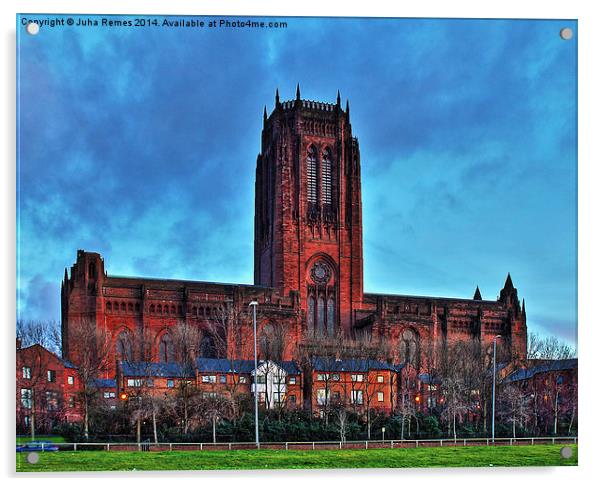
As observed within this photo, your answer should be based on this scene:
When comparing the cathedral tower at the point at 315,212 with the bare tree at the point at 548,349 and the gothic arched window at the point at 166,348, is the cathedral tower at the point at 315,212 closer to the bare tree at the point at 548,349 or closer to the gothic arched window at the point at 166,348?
the gothic arched window at the point at 166,348

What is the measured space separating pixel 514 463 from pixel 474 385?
41.9 feet

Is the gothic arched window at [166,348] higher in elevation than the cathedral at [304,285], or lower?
lower

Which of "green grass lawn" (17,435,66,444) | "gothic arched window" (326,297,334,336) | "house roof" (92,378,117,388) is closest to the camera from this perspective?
"green grass lawn" (17,435,66,444)

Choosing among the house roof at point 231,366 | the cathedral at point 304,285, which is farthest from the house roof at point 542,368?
the cathedral at point 304,285

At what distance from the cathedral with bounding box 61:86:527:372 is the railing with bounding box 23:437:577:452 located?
71.0 ft

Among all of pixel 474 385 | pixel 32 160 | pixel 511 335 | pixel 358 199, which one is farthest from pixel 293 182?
pixel 32 160

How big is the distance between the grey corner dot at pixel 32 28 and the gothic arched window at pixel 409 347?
1059 inches

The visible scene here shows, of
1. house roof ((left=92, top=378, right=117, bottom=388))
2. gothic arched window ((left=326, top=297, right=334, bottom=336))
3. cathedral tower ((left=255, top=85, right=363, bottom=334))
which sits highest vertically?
cathedral tower ((left=255, top=85, right=363, bottom=334))

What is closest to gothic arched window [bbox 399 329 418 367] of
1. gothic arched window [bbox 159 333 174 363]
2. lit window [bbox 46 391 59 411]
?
gothic arched window [bbox 159 333 174 363]

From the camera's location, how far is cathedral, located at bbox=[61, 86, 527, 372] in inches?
2083

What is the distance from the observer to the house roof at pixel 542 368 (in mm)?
30516

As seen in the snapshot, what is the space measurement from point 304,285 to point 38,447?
3847 cm

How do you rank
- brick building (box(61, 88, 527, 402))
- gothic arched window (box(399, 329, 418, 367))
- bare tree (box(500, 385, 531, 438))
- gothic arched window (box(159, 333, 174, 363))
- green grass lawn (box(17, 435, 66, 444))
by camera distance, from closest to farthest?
green grass lawn (box(17, 435, 66, 444)) < bare tree (box(500, 385, 531, 438)) < gothic arched window (box(159, 333, 174, 363)) < gothic arched window (box(399, 329, 418, 367)) < brick building (box(61, 88, 527, 402))

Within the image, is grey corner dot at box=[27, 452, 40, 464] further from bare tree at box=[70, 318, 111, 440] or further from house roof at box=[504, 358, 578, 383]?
house roof at box=[504, 358, 578, 383]
